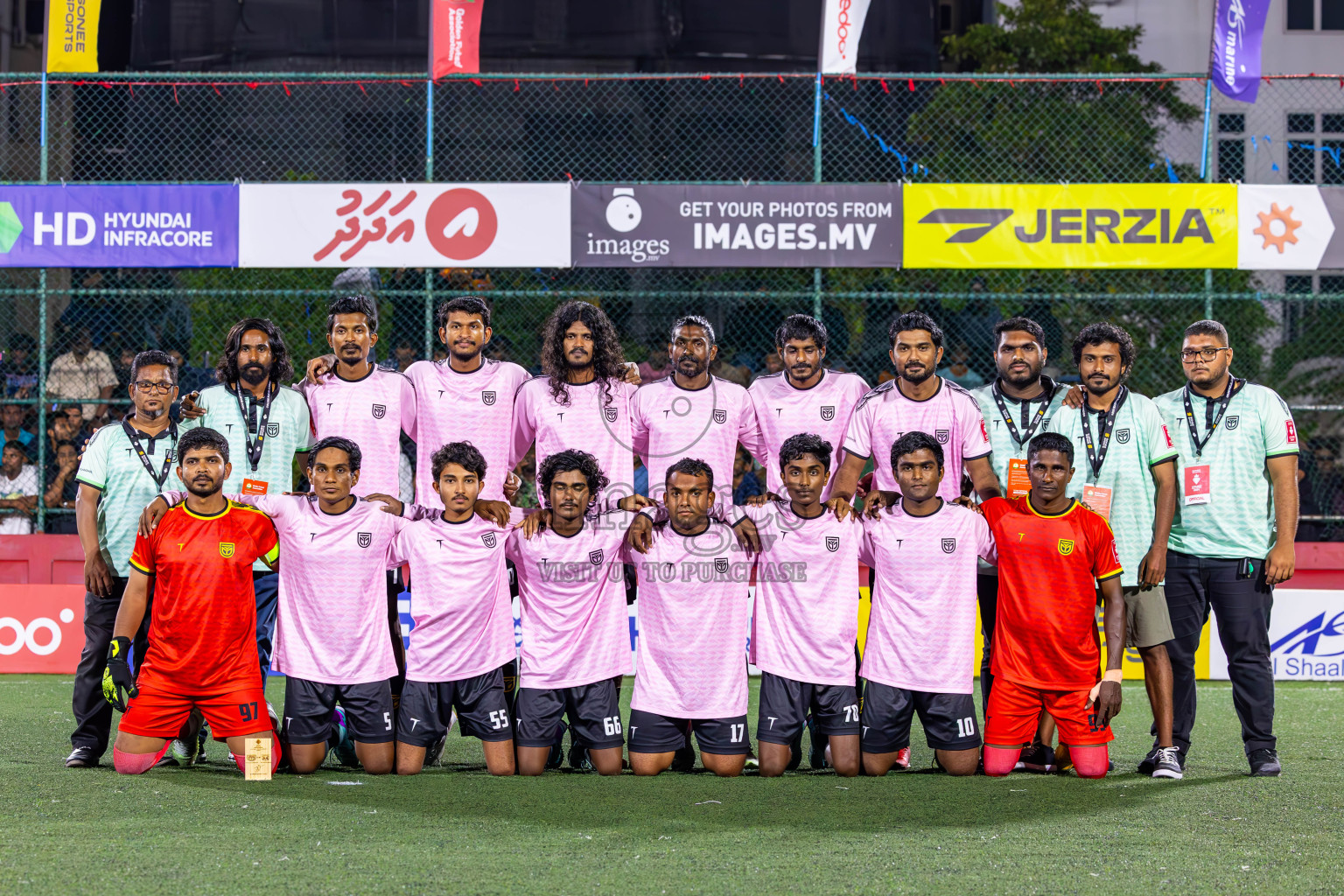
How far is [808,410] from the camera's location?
7.36 meters

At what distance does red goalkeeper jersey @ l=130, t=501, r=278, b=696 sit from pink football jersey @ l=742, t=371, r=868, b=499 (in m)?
2.68

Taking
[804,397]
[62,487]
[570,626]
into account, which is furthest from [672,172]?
[570,626]

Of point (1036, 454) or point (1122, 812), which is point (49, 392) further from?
point (1122, 812)

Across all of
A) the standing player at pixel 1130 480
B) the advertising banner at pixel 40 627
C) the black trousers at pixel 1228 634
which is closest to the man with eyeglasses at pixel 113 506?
the advertising banner at pixel 40 627

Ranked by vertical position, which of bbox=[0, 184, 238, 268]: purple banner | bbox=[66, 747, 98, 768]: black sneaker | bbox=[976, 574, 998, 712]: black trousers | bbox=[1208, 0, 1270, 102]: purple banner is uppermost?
bbox=[1208, 0, 1270, 102]: purple banner

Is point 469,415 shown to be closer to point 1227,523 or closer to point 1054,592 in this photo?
point 1054,592

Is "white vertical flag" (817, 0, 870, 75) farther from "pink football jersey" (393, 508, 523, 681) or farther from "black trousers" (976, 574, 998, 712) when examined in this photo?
"pink football jersey" (393, 508, 523, 681)

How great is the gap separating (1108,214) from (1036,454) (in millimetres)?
5150

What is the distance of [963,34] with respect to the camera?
61.0 feet

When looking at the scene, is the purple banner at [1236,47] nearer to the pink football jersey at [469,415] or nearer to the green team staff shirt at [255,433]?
the pink football jersey at [469,415]

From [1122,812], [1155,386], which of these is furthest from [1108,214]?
[1122,812]

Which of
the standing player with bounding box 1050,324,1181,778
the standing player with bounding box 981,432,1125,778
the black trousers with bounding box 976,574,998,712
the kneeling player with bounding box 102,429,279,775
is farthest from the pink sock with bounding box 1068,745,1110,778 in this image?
the kneeling player with bounding box 102,429,279,775

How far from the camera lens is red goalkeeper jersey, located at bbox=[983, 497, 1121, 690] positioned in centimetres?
668

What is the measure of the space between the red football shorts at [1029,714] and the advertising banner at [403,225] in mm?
5775
